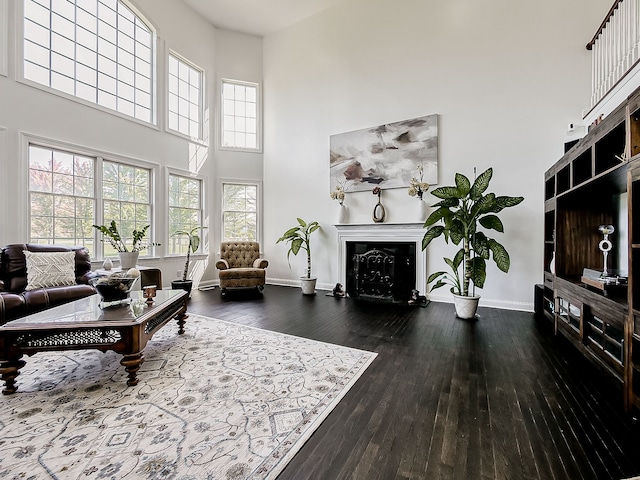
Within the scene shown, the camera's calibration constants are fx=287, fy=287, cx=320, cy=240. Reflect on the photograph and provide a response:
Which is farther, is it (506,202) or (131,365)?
(506,202)

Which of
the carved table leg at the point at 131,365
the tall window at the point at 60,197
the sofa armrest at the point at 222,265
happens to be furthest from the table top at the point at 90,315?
the sofa armrest at the point at 222,265

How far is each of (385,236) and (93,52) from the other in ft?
19.1

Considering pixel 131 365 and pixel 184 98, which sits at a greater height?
pixel 184 98

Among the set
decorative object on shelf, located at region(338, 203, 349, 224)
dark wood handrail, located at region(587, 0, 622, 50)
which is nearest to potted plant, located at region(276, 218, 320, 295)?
decorative object on shelf, located at region(338, 203, 349, 224)

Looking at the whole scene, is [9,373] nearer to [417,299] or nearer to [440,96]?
[417,299]

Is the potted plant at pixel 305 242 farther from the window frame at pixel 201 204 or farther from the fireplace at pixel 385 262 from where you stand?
the window frame at pixel 201 204

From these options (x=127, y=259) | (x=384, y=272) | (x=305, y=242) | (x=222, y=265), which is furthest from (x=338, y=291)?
(x=127, y=259)

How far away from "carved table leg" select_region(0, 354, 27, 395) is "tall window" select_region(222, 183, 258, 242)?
478 cm

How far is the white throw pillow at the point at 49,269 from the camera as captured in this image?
345 cm

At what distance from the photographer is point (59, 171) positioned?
4.34 metres

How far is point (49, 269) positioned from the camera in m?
3.56

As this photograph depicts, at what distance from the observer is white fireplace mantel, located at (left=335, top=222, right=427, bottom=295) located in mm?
4918

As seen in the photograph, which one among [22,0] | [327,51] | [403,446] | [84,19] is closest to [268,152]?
[327,51]

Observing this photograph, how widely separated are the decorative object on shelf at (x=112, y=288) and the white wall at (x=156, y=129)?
248 cm
